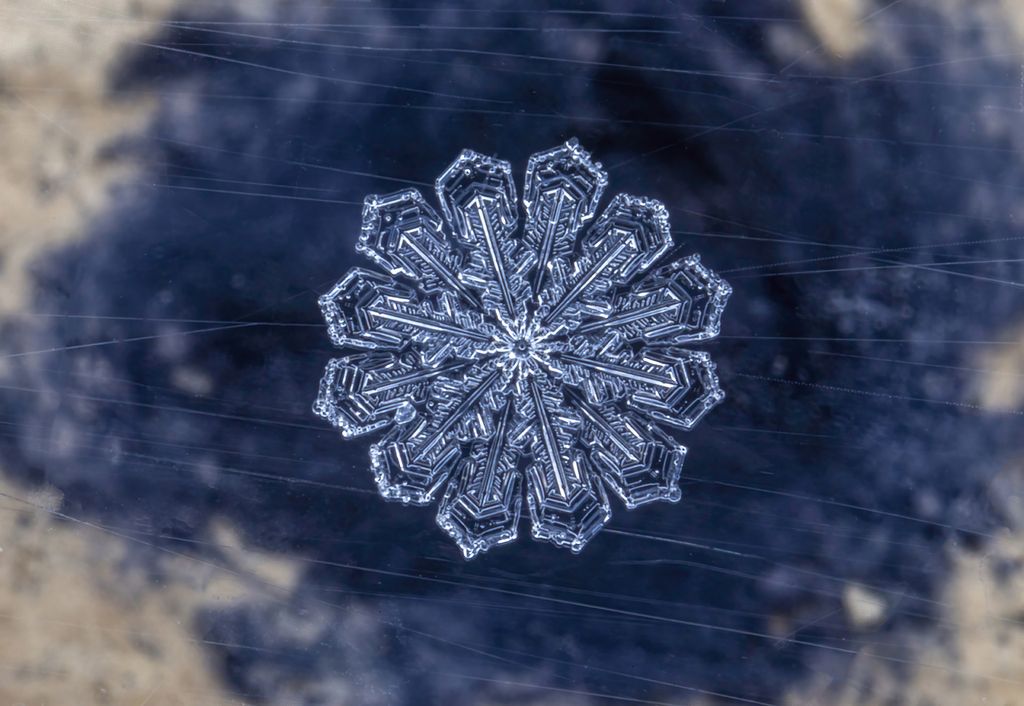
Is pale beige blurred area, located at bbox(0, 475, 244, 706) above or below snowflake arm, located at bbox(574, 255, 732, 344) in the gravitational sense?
below

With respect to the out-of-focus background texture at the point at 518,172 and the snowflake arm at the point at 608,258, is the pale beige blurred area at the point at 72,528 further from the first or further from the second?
the snowflake arm at the point at 608,258

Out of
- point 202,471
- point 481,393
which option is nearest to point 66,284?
point 202,471

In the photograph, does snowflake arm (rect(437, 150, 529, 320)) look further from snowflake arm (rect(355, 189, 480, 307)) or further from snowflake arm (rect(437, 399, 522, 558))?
snowflake arm (rect(437, 399, 522, 558))

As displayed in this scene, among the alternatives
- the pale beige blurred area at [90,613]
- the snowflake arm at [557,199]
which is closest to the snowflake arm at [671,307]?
the snowflake arm at [557,199]

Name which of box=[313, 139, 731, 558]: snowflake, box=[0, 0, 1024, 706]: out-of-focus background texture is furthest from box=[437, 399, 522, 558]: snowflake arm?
box=[0, 0, 1024, 706]: out-of-focus background texture

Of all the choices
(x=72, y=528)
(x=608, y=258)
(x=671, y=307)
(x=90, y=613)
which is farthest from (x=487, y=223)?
(x=90, y=613)

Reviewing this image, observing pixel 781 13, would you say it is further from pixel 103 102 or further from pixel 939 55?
pixel 103 102

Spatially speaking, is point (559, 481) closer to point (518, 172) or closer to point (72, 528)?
→ point (518, 172)
